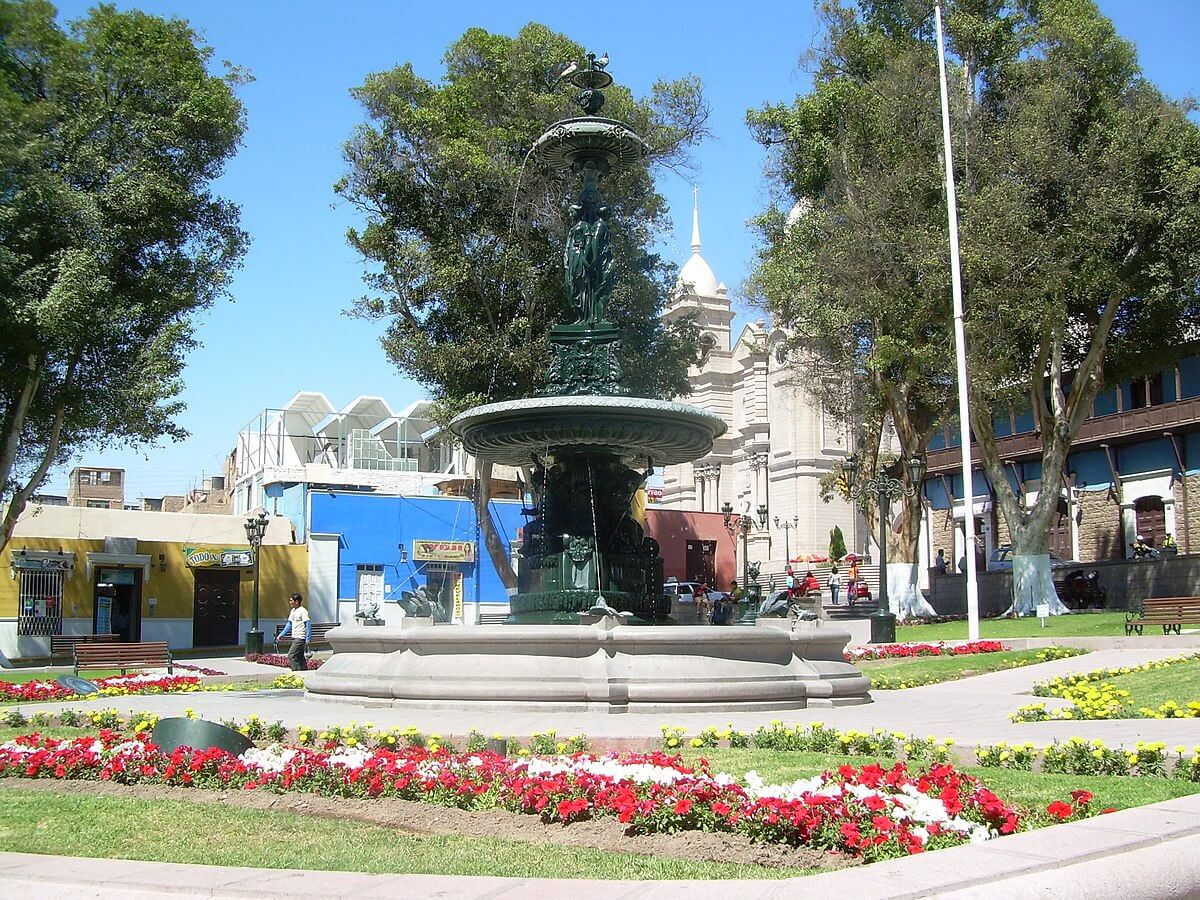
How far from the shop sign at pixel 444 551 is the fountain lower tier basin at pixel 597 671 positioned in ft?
87.7

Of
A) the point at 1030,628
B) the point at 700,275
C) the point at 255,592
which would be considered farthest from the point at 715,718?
the point at 700,275

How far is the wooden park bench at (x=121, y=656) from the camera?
69.1 ft

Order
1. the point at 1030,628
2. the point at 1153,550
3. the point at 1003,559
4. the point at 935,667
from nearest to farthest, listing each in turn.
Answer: the point at 935,667 < the point at 1030,628 < the point at 1153,550 < the point at 1003,559

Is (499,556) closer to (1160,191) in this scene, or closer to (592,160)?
(592,160)

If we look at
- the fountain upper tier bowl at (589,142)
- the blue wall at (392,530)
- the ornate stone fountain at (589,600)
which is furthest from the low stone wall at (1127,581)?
the fountain upper tier bowl at (589,142)

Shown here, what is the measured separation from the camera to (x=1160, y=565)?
29844 mm

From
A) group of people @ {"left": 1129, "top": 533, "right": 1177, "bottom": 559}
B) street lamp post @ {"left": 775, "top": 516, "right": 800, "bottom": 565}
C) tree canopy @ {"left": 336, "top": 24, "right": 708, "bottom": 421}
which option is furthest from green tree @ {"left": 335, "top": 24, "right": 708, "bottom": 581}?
street lamp post @ {"left": 775, "top": 516, "right": 800, "bottom": 565}

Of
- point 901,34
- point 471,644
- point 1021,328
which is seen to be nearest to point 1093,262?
point 1021,328

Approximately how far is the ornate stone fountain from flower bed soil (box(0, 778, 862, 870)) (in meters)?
3.62

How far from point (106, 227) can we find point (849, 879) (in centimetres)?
2314

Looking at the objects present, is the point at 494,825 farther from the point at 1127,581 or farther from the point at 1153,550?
the point at 1153,550

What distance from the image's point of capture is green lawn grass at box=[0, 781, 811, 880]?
4664 mm

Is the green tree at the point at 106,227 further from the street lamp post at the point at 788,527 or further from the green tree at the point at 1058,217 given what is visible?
the street lamp post at the point at 788,527

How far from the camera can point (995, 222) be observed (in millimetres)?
24891
